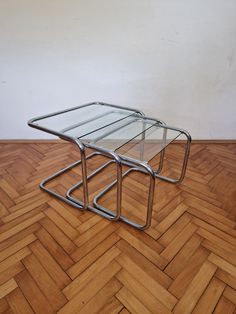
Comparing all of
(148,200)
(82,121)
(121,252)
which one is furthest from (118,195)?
(82,121)

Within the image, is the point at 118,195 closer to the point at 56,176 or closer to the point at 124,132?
the point at 124,132

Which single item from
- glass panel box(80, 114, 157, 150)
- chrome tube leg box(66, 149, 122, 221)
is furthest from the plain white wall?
chrome tube leg box(66, 149, 122, 221)

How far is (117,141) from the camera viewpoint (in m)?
1.23

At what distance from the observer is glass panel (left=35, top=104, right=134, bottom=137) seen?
4.38 ft

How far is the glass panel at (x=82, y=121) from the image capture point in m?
1.33

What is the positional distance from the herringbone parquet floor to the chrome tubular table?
7 cm

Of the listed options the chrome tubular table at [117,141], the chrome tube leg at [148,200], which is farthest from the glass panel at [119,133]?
the chrome tube leg at [148,200]

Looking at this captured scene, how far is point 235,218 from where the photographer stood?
3.91ft

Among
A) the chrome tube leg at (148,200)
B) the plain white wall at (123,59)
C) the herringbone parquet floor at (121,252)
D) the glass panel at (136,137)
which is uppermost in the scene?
the plain white wall at (123,59)

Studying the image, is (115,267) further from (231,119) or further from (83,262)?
(231,119)

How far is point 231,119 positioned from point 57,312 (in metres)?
2.06

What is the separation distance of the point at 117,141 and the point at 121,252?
0.60 meters

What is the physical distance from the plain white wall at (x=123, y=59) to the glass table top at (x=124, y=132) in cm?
42

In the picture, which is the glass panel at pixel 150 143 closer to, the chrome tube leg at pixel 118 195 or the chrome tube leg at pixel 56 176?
the chrome tube leg at pixel 118 195
